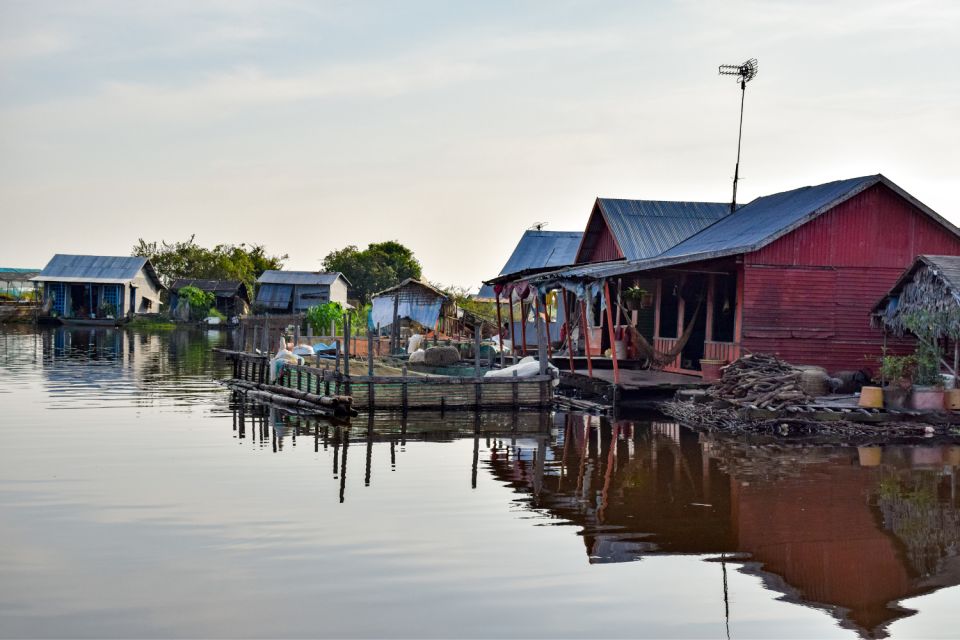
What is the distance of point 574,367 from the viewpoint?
2570 cm

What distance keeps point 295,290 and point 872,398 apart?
51.2 m

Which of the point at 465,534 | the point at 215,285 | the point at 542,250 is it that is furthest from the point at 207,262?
the point at 465,534

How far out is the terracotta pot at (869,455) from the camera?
47.9 ft

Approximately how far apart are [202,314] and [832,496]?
196 ft

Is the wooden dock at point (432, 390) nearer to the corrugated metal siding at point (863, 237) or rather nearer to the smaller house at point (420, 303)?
the corrugated metal siding at point (863, 237)

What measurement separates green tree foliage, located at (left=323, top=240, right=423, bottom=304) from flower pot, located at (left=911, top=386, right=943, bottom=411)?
56.0 m

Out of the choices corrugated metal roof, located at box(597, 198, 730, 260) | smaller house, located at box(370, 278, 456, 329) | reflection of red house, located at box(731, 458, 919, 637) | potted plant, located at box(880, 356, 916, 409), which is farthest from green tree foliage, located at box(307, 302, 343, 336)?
reflection of red house, located at box(731, 458, 919, 637)

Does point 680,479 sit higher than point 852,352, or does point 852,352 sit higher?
point 852,352

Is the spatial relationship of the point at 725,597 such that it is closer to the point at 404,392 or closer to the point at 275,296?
the point at 404,392

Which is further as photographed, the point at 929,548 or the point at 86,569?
the point at 929,548

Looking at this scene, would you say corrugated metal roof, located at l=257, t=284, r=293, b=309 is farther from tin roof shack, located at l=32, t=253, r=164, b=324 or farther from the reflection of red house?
the reflection of red house

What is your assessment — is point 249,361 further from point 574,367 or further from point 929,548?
point 929,548

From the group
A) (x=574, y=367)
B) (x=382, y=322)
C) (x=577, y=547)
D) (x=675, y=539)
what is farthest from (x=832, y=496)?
(x=382, y=322)

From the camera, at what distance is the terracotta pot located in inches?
575
